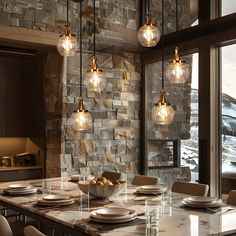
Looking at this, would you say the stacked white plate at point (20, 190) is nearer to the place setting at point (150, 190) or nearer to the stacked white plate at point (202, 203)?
the place setting at point (150, 190)

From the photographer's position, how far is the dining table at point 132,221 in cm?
217

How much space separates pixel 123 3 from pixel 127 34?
53cm

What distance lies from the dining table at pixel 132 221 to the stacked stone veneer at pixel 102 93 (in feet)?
6.30

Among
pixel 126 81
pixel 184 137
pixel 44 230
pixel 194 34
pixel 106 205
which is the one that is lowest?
pixel 44 230

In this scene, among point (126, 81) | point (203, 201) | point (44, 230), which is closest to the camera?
point (203, 201)

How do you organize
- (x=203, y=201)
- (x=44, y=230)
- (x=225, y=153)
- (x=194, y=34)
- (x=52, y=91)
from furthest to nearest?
1. (x=52, y=91)
2. (x=194, y=34)
3. (x=225, y=153)
4. (x=44, y=230)
5. (x=203, y=201)

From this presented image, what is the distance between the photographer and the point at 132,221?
2373mm

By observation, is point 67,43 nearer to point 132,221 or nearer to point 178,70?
point 178,70

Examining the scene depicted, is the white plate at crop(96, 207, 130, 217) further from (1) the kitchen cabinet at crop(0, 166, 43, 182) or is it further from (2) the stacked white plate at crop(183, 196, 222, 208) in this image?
(1) the kitchen cabinet at crop(0, 166, 43, 182)

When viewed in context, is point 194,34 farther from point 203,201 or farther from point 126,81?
point 203,201

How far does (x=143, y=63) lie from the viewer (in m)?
6.14

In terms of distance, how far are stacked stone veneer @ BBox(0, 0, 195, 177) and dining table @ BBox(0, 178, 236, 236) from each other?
1919mm

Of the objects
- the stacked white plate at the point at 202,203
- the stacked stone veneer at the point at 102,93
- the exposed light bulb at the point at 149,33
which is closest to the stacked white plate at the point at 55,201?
the stacked white plate at the point at 202,203

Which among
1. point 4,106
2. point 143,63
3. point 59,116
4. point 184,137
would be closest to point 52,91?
point 59,116
